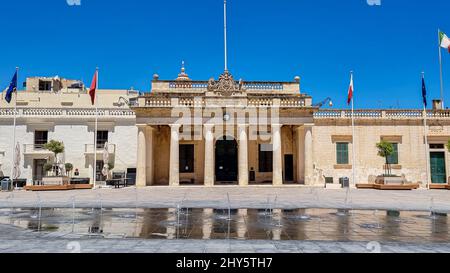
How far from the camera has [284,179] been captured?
32.5 meters

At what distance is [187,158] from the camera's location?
106 ft

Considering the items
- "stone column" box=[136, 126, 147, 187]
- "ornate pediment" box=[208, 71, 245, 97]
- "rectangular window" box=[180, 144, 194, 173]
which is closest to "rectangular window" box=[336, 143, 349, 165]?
"ornate pediment" box=[208, 71, 245, 97]

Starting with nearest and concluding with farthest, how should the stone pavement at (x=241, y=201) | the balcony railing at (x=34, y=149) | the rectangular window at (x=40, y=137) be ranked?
1. the stone pavement at (x=241, y=201)
2. the balcony railing at (x=34, y=149)
3. the rectangular window at (x=40, y=137)

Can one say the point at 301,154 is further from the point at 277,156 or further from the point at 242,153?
the point at 242,153

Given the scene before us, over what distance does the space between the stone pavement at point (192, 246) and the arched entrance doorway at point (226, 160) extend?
24.6 m

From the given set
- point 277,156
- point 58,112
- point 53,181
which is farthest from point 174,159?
point 58,112

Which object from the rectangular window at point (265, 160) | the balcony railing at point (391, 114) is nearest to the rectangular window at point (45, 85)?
the rectangular window at point (265, 160)

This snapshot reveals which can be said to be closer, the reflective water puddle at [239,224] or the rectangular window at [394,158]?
the reflective water puddle at [239,224]

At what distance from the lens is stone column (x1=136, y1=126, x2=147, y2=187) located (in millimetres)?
28219

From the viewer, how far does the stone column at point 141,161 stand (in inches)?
1111

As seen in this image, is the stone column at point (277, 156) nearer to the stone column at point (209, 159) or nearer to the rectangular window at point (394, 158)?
the stone column at point (209, 159)
